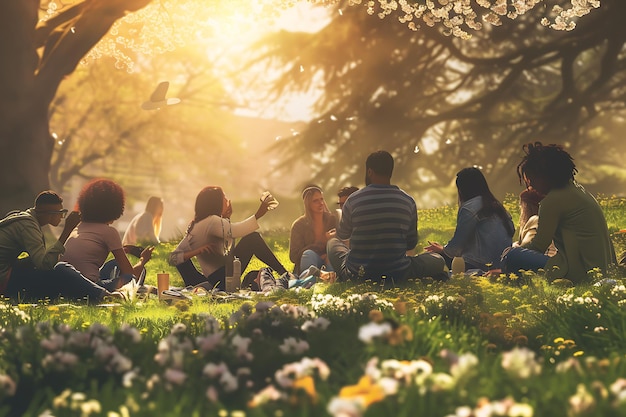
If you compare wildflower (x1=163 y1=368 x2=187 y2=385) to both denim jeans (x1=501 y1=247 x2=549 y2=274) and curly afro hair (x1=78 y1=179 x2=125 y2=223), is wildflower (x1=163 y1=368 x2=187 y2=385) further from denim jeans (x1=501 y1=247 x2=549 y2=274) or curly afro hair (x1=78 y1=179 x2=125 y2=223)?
denim jeans (x1=501 y1=247 x2=549 y2=274)

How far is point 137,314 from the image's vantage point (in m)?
8.13

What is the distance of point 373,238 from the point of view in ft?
30.6

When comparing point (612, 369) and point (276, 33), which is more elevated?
point (276, 33)

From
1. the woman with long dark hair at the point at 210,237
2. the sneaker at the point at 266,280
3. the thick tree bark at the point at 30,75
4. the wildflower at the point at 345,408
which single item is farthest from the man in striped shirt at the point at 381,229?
the thick tree bark at the point at 30,75

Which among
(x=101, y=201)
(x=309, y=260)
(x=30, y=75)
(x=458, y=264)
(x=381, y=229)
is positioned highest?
(x=30, y=75)

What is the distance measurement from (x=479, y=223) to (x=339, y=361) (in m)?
5.81

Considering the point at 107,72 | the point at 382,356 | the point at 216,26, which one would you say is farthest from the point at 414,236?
the point at 107,72

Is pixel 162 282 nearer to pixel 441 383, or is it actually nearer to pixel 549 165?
pixel 549 165

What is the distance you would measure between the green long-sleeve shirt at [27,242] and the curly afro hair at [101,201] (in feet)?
1.97

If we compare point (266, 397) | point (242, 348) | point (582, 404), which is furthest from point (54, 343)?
point (582, 404)

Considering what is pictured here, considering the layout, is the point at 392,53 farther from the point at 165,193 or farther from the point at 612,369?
the point at 165,193

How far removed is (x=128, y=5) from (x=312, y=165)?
7.68 metres

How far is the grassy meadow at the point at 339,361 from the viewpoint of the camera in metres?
3.28

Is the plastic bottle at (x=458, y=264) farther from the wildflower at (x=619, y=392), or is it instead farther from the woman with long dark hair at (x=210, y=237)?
the wildflower at (x=619, y=392)
